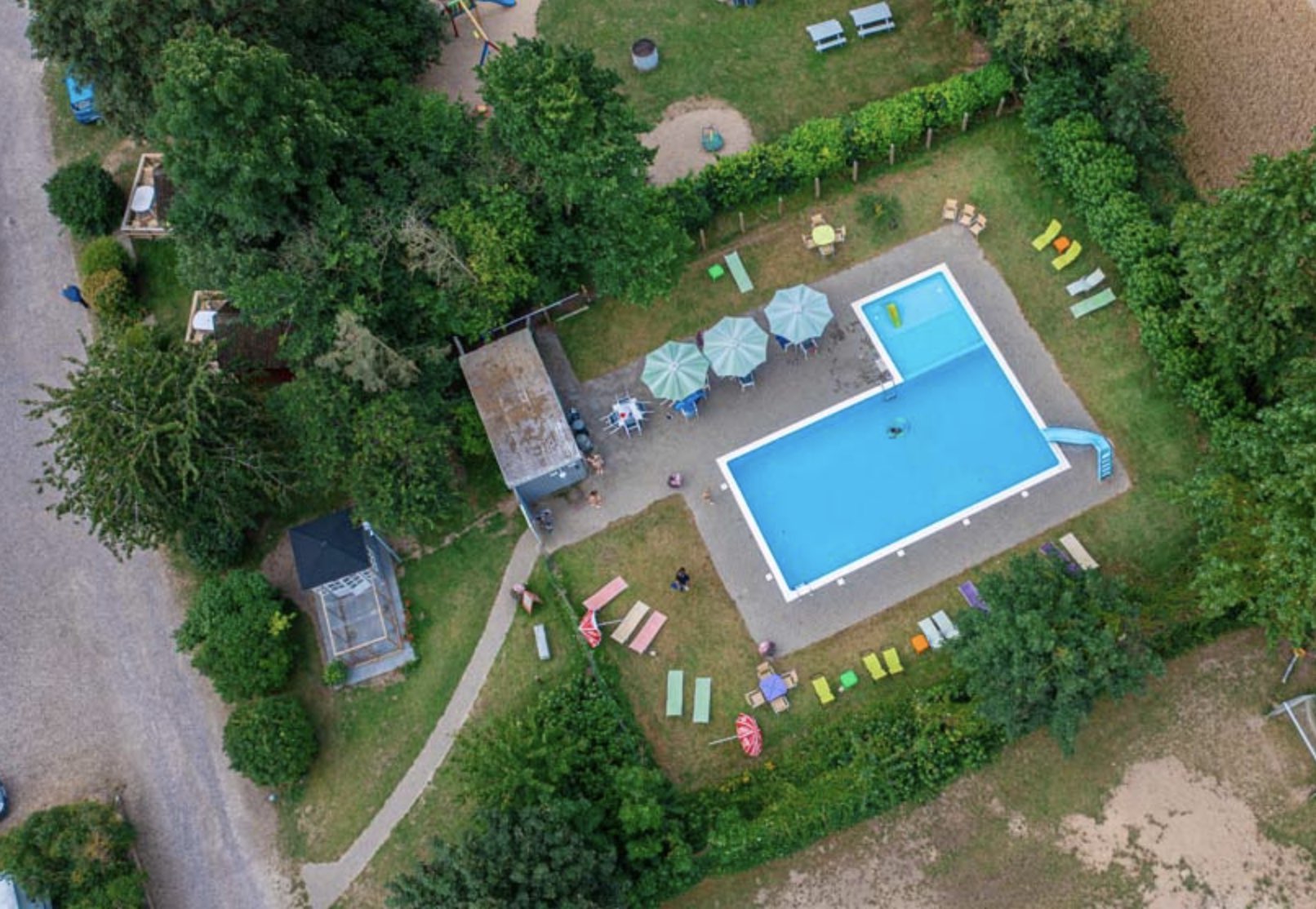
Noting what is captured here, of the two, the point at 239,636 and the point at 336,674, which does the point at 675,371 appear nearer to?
the point at 336,674

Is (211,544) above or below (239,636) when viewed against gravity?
above

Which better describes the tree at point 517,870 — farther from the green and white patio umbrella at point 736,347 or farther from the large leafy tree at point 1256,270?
the large leafy tree at point 1256,270

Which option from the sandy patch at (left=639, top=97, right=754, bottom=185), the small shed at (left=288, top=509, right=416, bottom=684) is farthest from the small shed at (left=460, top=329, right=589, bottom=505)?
the sandy patch at (left=639, top=97, right=754, bottom=185)

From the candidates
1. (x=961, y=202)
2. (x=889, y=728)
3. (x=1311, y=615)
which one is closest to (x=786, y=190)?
(x=961, y=202)

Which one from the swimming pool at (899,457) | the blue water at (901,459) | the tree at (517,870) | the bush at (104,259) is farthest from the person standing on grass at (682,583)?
the bush at (104,259)

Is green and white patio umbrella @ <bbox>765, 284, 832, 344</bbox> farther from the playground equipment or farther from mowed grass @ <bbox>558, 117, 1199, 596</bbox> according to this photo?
the playground equipment

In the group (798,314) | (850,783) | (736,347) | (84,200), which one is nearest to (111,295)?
(84,200)

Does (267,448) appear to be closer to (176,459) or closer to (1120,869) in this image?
(176,459)
